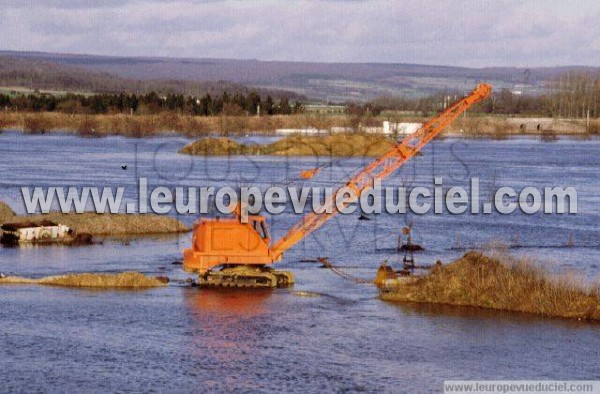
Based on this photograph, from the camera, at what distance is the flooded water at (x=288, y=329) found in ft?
117

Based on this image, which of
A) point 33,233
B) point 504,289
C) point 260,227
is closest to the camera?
point 504,289

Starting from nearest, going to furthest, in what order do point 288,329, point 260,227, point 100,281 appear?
point 288,329 < point 260,227 < point 100,281

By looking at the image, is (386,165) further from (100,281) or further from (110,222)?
(110,222)

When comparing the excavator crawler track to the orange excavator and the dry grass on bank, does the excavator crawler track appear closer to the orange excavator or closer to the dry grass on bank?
the orange excavator

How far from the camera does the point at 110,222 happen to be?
212 feet

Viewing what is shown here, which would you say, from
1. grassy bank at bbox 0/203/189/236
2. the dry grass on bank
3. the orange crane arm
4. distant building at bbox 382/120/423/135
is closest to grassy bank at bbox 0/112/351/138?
distant building at bbox 382/120/423/135

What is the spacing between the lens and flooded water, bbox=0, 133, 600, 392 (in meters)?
35.7

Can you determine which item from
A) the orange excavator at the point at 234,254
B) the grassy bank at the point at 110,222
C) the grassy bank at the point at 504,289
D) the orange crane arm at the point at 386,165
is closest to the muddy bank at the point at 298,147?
the grassy bank at the point at 110,222

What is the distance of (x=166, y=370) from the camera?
118 feet

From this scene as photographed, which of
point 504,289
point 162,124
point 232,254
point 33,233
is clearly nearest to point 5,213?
point 33,233

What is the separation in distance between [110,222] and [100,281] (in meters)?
16.3

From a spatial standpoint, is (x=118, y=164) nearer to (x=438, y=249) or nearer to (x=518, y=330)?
(x=438, y=249)

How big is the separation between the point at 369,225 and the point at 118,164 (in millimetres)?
51135

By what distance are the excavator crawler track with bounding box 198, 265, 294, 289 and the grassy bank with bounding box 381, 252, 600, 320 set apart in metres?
4.70
